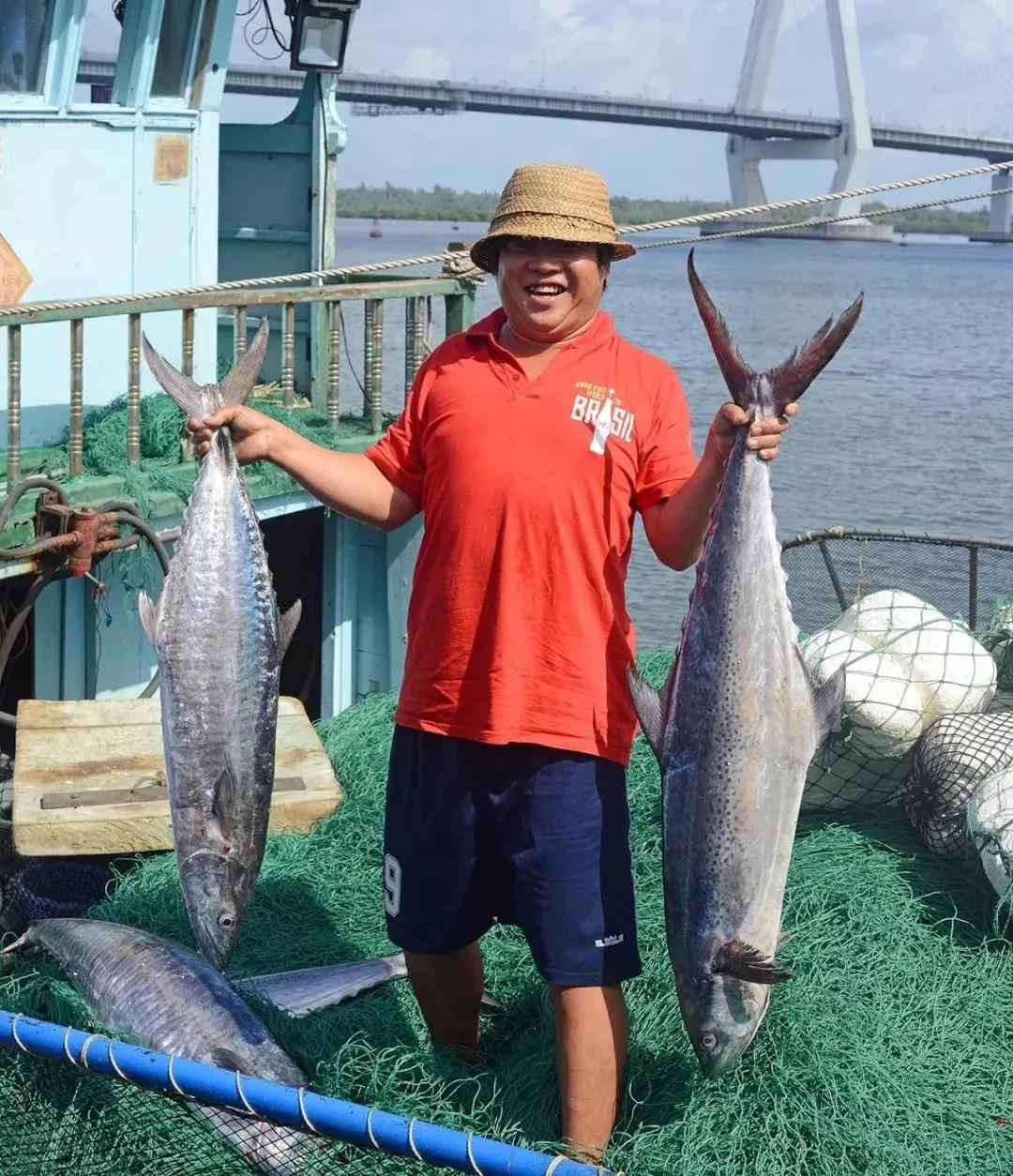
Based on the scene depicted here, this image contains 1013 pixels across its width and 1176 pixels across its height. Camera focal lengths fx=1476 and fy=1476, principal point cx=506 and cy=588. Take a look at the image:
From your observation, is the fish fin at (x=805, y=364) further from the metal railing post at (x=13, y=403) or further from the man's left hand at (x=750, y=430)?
the metal railing post at (x=13, y=403)

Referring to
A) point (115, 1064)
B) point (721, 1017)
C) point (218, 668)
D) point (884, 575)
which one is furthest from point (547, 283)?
point (884, 575)

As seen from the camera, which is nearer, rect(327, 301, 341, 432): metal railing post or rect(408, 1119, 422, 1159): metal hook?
rect(408, 1119, 422, 1159): metal hook

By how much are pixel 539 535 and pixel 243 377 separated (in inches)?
31.1

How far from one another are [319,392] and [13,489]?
8.23 ft

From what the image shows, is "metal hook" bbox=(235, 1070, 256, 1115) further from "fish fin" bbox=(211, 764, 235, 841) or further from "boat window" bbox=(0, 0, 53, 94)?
"boat window" bbox=(0, 0, 53, 94)

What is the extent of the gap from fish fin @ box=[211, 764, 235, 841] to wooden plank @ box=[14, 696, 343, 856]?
1803 mm

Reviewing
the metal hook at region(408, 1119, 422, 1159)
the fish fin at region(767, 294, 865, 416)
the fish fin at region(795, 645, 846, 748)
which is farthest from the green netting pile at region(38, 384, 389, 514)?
the metal hook at region(408, 1119, 422, 1159)

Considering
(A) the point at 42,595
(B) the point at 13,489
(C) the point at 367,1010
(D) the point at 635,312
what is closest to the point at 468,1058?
(C) the point at 367,1010

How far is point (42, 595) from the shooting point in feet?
21.0

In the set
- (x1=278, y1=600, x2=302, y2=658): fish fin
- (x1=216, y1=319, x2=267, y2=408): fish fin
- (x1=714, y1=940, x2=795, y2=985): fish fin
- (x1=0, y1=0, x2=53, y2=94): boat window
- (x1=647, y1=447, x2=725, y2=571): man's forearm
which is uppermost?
(x1=0, y1=0, x2=53, y2=94): boat window

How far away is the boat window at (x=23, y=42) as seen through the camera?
20.5 ft

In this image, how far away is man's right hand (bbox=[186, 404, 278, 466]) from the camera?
3.05m

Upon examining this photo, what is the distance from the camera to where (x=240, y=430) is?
3.12 meters

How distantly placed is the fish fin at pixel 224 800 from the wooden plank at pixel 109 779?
1803 millimetres
